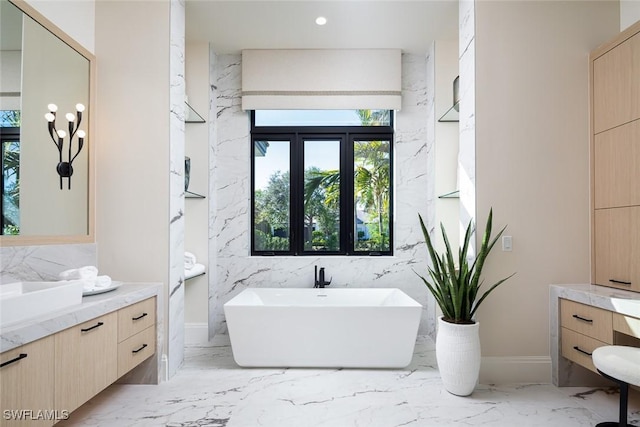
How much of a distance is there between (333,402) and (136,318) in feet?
4.24

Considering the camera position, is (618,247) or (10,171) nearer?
(10,171)

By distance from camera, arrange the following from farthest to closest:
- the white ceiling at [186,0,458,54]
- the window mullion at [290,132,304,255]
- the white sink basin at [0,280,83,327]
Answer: the window mullion at [290,132,304,255], the white ceiling at [186,0,458,54], the white sink basin at [0,280,83,327]

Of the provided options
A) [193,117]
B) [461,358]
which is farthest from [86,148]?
[461,358]

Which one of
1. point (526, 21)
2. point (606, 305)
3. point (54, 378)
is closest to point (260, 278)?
point (54, 378)

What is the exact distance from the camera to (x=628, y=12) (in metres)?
2.65

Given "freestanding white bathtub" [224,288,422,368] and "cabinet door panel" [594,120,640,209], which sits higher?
"cabinet door panel" [594,120,640,209]

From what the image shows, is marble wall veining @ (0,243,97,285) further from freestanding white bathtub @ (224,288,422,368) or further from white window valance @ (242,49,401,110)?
white window valance @ (242,49,401,110)

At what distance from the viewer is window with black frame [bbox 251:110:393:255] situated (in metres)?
4.01

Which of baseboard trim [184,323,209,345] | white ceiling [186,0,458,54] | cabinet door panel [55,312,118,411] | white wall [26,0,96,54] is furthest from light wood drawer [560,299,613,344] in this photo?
white wall [26,0,96,54]

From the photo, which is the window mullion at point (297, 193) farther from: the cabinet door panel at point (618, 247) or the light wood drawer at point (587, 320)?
the cabinet door panel at point (618, 247)

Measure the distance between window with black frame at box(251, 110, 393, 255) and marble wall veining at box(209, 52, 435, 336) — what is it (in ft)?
0.51

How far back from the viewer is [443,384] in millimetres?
2562

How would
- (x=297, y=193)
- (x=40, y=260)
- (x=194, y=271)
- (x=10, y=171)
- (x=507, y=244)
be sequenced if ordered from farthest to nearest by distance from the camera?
(x=297, y=193) < (x=194, y=271) < (x=507, y=244) < (x=40, y=260) < (x=10, y=171)

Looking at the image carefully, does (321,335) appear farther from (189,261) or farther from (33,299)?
(33,299)
